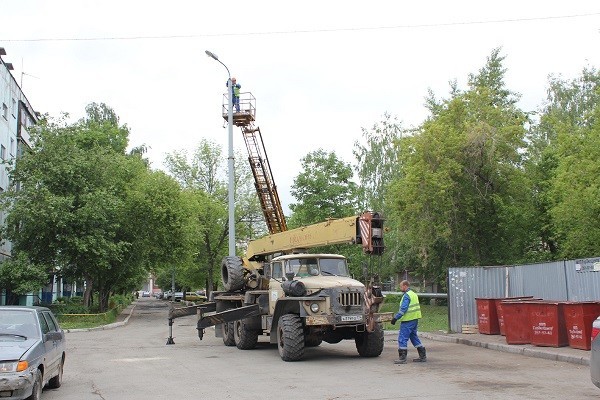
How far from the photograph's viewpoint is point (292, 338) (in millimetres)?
13711

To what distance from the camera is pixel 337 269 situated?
1579 cm

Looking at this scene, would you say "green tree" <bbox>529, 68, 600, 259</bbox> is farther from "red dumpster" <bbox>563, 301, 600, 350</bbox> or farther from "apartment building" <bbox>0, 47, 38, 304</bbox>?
"apartment building" <bbox>0, 47, 38, 304</bbox>

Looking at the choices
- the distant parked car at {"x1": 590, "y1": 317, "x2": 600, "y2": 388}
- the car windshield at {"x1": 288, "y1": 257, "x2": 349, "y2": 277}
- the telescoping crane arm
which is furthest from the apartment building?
the distant parked car at {"x1": 590, "y1": 317, "x2": 600, "y2": 388}

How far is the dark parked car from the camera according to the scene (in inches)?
318

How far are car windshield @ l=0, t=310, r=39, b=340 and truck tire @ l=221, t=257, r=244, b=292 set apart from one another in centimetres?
875

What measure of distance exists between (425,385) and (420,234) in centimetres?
2296

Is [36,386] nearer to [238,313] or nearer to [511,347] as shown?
[238,313]

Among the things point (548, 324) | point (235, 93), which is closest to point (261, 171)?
point (235, 93)

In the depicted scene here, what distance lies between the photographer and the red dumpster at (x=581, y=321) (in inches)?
548

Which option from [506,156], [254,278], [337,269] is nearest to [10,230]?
[254,278]

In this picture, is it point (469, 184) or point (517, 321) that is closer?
point (517, 321)

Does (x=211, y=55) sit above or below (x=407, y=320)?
above

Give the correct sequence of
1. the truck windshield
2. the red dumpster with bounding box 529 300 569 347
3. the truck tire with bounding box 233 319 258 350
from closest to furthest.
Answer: the red dumpster with bounding box 529 300 569 347, the truck windshield, the truck tire with bounding box 233 319 258 350

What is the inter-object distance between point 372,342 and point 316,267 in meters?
2.32
